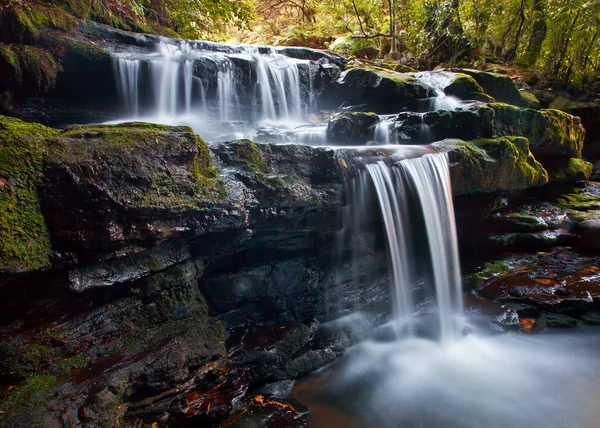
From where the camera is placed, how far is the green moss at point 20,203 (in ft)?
8.45

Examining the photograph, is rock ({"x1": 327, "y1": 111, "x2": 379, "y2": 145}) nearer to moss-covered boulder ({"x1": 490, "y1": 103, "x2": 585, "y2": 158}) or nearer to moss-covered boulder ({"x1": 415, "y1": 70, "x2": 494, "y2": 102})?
moss-covered boulder ({"x1": 490, "y1": 103, "x2": 585, "y2": 158})

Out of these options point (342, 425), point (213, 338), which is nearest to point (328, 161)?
point (213, 338)

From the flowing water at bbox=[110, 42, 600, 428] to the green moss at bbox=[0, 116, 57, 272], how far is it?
3358 mm

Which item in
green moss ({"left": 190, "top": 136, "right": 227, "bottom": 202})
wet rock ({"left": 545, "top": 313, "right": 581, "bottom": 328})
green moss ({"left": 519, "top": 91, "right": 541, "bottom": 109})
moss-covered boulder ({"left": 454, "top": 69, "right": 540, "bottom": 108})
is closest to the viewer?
green moss ({"left": 190, "top": 136, "right": 227, "bottom": 202})

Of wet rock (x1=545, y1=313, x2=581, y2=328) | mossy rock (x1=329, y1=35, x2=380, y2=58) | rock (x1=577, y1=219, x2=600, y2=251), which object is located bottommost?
wet rock (x1=545, y1=313, x2=581, y2=328)

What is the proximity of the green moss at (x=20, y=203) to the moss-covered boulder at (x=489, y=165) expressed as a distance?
19.6 ft

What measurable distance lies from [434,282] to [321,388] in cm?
321

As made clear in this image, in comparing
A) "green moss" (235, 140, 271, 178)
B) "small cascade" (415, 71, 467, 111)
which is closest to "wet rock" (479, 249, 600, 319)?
"small cascade" (415, 71, 467, 111)

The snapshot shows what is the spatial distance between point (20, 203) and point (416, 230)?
5602 millimetres

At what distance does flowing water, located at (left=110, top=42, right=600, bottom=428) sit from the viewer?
412cm

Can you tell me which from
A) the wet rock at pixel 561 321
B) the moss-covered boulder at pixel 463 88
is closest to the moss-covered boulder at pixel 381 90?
the moss-covered boulder at pixel 463 88

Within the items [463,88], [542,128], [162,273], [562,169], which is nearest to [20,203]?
[162,273]

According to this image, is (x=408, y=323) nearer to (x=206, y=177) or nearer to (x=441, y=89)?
(x=206, y=177)

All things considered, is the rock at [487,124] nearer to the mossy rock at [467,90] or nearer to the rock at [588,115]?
the mossy rock at [467,90]
